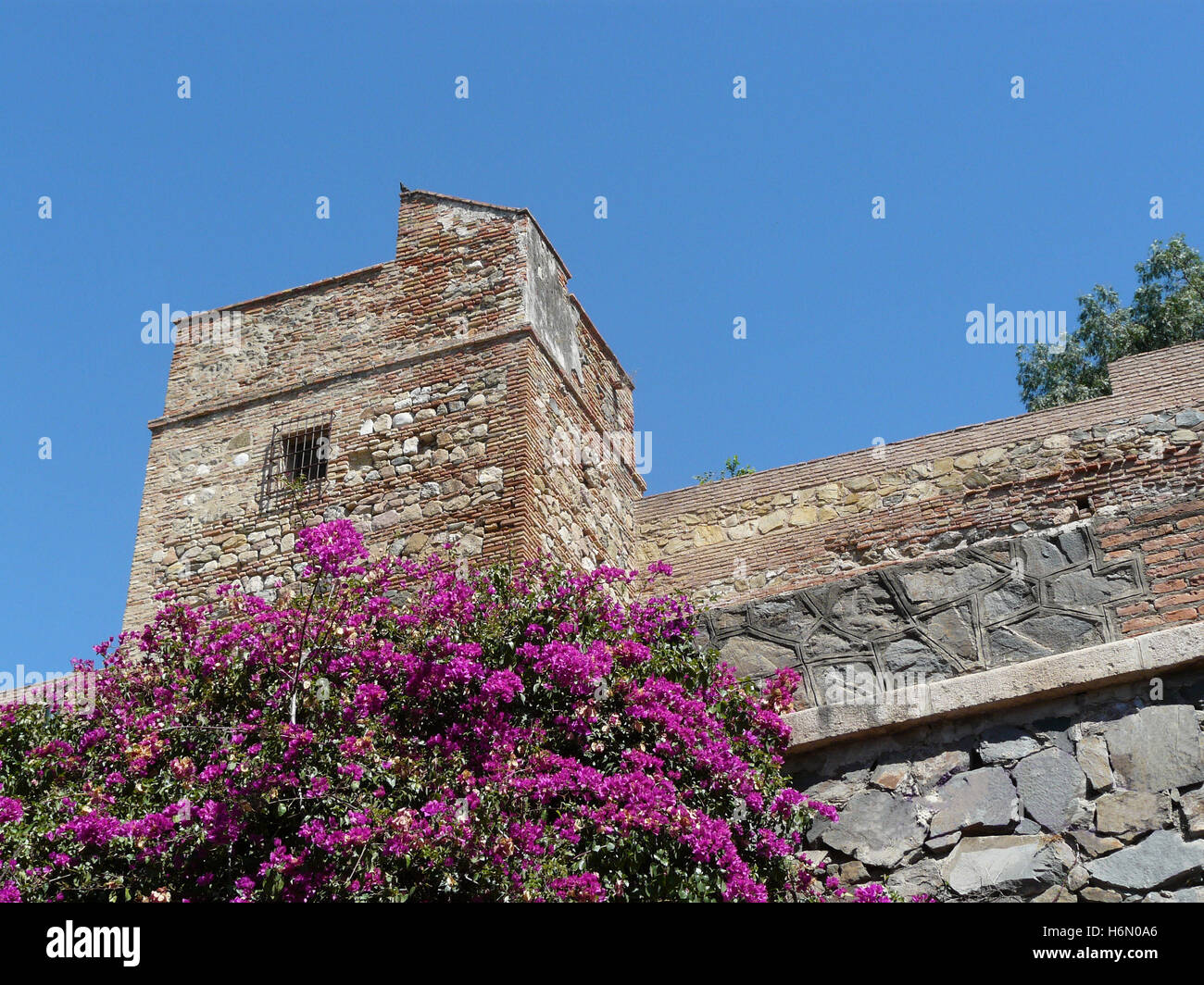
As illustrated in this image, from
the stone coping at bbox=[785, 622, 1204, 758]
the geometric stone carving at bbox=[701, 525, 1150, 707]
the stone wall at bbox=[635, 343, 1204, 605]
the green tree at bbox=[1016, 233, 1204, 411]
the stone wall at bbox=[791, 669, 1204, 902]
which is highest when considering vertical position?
the green tree at bbox=[1016, 233, 1204, 411]

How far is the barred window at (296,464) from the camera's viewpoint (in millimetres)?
9336

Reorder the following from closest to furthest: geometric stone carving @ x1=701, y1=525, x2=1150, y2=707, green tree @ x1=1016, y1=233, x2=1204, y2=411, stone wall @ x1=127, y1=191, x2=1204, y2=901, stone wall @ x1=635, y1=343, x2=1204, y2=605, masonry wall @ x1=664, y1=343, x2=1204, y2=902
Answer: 1. masonry wall @ x1=664, y1=343, x2=1204, y2=902
2. stone wall @ x1=127, y1=191, x2=1204, y2=901
3. geometric stone carving @ x1=701, y1=525, x2=1150, y2=707
4. stone wall @ x1=635, y1=343, x2=1204, y2=605
5. green tree @ x1=1016, y1=233, x2=1204, y2=411

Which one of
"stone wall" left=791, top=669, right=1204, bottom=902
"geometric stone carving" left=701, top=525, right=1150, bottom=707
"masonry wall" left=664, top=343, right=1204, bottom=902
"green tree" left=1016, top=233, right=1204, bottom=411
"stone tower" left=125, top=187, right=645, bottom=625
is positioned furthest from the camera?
"green tree" left=1016, top=233, right=1204, bottom=411

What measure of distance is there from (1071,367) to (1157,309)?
1.14 meters

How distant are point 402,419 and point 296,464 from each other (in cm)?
87

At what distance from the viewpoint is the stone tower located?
29.0 feet

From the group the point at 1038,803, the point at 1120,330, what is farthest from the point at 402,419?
the point at 1120,330

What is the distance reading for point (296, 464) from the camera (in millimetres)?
9523

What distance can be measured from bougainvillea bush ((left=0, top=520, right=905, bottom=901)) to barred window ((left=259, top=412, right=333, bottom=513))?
2.36 m

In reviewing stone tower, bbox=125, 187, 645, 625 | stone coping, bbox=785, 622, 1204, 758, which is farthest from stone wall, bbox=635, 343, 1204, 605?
stone coping, bbox=785, 622, 1204, 758

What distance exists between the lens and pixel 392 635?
6695 millimetres

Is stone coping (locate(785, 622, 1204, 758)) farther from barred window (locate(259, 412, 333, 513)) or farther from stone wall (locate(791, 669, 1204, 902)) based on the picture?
barred window (locate(259, 412, 333, 513))

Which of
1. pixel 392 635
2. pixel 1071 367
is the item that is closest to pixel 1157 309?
pixel 1071 367
